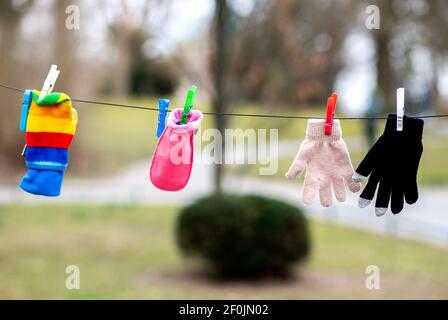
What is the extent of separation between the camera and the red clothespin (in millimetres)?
3566

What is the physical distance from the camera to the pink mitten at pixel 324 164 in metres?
3.76

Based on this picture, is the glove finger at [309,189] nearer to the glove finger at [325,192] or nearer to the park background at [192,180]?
the glove finger at [325,192]

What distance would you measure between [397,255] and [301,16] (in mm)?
3978

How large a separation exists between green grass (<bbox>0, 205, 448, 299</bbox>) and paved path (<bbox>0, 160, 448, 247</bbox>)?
0.75m

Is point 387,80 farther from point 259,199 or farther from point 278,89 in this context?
point 259,199

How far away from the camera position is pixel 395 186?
3674mm

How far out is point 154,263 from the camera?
376 inches

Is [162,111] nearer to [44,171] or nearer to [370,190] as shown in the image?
[44,171]

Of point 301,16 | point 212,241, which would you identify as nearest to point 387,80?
point 301,16

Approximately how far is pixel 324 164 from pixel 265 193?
679 centimetres

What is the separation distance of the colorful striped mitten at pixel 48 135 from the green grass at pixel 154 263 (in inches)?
165

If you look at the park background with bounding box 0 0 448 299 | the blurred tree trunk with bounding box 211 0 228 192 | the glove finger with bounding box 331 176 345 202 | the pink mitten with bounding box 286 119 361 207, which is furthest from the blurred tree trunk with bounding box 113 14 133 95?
the glove finger with bounding box 331 176 345 202

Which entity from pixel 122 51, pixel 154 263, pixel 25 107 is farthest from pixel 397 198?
pixel 122 51

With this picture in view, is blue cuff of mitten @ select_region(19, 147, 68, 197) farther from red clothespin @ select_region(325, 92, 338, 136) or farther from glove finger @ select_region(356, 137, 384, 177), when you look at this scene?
glove finger @ select_region(356, 137, 384, 177)
